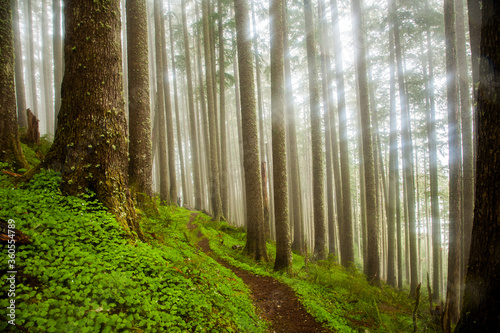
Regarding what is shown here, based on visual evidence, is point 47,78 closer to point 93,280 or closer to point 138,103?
point 138,103

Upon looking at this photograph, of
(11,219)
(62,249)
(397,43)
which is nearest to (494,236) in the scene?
(62,249)

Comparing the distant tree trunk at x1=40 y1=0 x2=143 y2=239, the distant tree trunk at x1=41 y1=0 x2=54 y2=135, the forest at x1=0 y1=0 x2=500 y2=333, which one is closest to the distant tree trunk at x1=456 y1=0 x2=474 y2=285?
the forest at x1=0 y1=0 x2=500 y2=333

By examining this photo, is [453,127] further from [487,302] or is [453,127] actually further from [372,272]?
[487,302]

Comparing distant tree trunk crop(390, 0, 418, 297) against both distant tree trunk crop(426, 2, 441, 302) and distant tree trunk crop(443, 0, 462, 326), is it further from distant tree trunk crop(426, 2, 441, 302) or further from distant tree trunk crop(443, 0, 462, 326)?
distant tree trunk crop(443, 0, 462, 326)

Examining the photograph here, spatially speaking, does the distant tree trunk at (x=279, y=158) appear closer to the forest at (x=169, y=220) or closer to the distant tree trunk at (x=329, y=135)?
the forest at (x=169, y=220)

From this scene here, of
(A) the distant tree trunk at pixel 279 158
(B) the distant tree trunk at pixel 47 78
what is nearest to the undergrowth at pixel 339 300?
(A) the distant tree trunk at pixel 279 158

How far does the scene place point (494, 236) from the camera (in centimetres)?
236

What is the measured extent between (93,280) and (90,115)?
9.02 feet

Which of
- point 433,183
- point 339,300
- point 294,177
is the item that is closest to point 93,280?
point 339,300

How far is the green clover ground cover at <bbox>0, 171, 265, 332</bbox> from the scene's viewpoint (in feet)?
6.91

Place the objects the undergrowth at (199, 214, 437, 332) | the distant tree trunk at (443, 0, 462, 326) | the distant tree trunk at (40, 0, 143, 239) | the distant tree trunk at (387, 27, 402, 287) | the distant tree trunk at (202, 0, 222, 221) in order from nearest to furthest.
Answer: the distant tree trunk at (40, 0, 143, 239) < the undergrowth at (199, 214, 437, 332) < the distant tree trunk at (443, 0, 462, 326) < the distant tree trunk at (387, 27, 402, 287) < the distant tree trunk at (202, 0, 222, 221)

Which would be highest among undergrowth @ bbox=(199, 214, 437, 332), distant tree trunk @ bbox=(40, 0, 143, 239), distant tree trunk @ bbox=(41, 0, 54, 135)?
distant tree trunk @ bbox=(41, 0, 54, 135)

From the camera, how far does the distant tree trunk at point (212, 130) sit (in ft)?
40.4

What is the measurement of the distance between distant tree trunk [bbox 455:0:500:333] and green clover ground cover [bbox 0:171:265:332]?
2935mm
